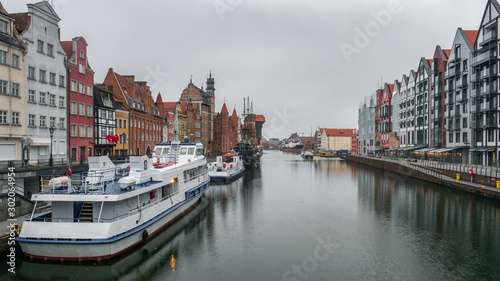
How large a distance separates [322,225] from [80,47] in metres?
35.0

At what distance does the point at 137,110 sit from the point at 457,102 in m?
59.0

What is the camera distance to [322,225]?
2673 cm

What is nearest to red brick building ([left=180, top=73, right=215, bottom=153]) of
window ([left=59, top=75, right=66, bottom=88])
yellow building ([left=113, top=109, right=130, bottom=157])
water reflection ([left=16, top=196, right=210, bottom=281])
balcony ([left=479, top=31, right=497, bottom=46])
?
yellow building ([left=113, top=109, right=130, bottom=157])

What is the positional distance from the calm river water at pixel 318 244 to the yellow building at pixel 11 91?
1688cm

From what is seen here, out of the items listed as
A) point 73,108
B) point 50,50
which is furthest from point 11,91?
point 73,108

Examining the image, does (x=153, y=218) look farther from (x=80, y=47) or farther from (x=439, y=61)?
(x=439, y=61)

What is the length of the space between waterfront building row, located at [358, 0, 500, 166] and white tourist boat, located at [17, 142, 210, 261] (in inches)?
1877

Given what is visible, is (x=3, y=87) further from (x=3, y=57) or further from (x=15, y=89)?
(x=3, y=57)

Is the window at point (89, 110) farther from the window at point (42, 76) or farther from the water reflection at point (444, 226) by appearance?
the water reflection at point (444, 226)

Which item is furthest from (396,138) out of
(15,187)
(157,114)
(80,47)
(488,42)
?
(15,187)

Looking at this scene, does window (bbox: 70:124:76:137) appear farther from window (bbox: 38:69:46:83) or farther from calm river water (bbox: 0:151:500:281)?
calm river water (bbox: 0:151:500:281)

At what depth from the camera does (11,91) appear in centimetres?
2886

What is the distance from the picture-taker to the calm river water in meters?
17.0

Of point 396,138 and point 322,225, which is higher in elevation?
point 396,138
